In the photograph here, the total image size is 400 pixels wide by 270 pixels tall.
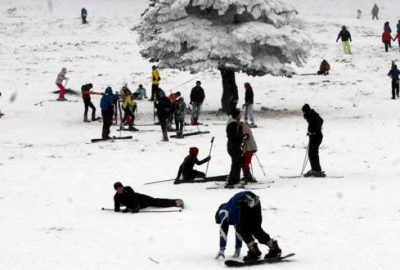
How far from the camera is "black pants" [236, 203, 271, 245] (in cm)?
1065

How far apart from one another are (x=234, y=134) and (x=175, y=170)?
335cm

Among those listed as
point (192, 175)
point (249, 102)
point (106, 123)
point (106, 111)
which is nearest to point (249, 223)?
point (192, 175)

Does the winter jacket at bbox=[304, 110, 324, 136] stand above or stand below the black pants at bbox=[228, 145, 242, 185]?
above

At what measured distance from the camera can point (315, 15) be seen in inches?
A: 2335

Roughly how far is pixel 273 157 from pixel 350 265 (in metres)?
10.1

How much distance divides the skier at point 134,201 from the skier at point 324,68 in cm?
2478

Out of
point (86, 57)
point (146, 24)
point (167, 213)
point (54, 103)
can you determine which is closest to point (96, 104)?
point (54, 103)

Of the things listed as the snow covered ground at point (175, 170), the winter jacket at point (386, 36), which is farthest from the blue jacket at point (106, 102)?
the winter jacket at point (386, 36)

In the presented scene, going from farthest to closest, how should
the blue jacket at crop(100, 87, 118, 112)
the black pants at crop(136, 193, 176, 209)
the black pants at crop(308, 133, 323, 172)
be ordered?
the blue jacket at crop(100, 87, 118, 112), the black pants at crop(308, 133, 323, 172), the black pants at crop(136, 193, 176, 209)

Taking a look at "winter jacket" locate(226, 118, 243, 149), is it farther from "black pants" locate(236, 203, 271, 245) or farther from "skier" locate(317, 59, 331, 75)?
"skier" locate(317, 59, 331, 75)

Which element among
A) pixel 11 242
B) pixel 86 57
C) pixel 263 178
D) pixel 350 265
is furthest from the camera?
pixel 86 57

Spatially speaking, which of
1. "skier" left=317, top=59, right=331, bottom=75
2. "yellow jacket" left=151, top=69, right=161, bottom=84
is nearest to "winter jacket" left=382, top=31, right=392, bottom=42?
"skier" left=317, top=59, right=331, bottom=75

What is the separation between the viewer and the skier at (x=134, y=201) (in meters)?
14.1

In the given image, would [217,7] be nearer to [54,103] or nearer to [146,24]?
[146,24]
